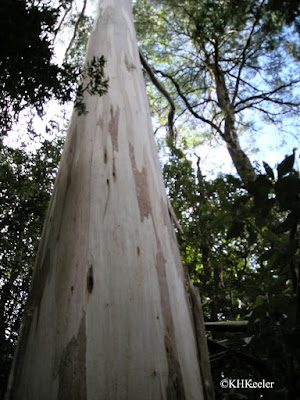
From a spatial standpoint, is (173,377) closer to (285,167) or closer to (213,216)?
(285,167)

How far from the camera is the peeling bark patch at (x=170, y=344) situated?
0.72 metres

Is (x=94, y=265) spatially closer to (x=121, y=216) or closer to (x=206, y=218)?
(x=121, y=216)

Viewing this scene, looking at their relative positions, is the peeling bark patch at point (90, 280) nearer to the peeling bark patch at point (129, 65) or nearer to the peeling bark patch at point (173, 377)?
the peeling bark patch at point (173, 377)

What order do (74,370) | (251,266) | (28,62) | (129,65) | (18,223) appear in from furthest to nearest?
1. (251,266)
2. (18,223)
3. (129,65)
4. (28,62)
5. (74,370)

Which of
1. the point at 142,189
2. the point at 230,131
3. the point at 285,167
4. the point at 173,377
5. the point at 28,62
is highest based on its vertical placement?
the point at 230,131

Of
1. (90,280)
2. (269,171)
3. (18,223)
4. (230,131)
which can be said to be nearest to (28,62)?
(90,280)

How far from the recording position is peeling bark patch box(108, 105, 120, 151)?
1295 millimetres

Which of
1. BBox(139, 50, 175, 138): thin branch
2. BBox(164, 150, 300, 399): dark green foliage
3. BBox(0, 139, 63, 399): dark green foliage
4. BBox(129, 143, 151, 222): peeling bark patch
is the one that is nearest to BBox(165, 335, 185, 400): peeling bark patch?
BBox(164, 150, 300, 399): dark green foliage

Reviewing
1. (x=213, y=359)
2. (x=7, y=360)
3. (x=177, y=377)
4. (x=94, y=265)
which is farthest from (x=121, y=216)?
(x=7, y=360)

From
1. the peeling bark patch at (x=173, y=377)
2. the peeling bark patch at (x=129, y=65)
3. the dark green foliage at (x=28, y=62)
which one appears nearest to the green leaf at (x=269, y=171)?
the peeling bark patch at (x=173, y=377)

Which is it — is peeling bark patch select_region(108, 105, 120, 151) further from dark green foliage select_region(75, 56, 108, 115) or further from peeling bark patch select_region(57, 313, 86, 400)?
peeling bark patch select_region(57, 313, 86, 400)

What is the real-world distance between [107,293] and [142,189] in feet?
1.53

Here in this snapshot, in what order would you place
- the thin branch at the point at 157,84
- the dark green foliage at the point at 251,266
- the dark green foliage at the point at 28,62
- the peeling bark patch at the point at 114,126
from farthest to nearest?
the thin branch at the point at 157,84 → the peeling bark patch at the point at 114,126 → the dark green foliage at the point at 28,62 → the dark green foliage at the point at 251,266

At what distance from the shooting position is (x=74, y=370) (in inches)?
27.2
